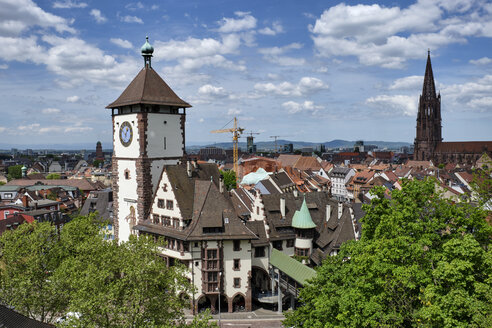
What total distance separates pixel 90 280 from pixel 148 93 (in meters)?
28.9

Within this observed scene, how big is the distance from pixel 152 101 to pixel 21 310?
26444 millimetres

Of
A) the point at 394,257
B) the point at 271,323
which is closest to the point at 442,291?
the point at 394,257

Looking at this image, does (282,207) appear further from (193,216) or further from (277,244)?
(193,216)

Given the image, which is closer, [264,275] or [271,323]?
[271,323]

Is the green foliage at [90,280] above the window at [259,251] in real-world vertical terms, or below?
Result: above

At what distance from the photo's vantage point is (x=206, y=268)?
147 feet

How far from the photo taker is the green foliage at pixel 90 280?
937 inches

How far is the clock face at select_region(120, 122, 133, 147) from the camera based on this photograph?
4925 cm

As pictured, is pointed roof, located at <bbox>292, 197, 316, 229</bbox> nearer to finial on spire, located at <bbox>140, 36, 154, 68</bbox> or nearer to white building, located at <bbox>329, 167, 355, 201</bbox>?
finial on spire, located at <bbox>140, 36, 154, 68</bbox>

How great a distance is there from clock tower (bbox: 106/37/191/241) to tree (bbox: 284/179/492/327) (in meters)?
27.5

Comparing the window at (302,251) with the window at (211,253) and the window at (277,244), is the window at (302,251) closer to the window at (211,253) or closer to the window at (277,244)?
the window at (277,244)

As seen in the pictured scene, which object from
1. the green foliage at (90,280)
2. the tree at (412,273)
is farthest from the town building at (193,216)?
the tree at (412,273)

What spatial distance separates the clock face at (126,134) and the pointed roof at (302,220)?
2431cm

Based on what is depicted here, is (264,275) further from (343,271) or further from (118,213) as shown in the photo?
(343,271)
